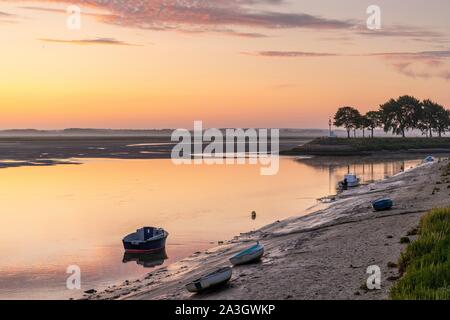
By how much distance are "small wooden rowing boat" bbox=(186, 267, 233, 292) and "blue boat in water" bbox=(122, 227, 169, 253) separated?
984 centimetres

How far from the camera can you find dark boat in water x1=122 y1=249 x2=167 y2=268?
86.2 ft

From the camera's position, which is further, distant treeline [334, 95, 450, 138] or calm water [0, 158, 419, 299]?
distant treeline [334, 95, 450, 138]

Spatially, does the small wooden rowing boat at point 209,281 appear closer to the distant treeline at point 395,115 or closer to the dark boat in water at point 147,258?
the dark boat in water at point 147,258

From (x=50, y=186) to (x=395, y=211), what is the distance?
4200 cm

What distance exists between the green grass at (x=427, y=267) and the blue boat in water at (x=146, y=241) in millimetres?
14309

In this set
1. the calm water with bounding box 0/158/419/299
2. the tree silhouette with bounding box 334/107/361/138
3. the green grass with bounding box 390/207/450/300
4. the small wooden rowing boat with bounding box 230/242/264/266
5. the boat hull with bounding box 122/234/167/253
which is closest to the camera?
the green grass with bounding box 390/207/450/300

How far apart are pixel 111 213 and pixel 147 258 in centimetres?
1386

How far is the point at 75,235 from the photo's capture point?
32.3 m

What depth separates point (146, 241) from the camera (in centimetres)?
2717

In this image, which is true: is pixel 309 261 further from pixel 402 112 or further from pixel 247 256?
pixel 402 112

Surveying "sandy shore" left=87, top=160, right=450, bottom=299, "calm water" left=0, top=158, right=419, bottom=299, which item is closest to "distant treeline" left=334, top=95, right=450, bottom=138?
"calm water" left=0, top=158, right=419, bottom=299

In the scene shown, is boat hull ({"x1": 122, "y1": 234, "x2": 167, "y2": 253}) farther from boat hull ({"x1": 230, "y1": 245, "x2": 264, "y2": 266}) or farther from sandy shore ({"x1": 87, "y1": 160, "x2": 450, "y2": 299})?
boat hull ({"x1": 230, "y1": 245, "x2": 264, "y2": 266})
